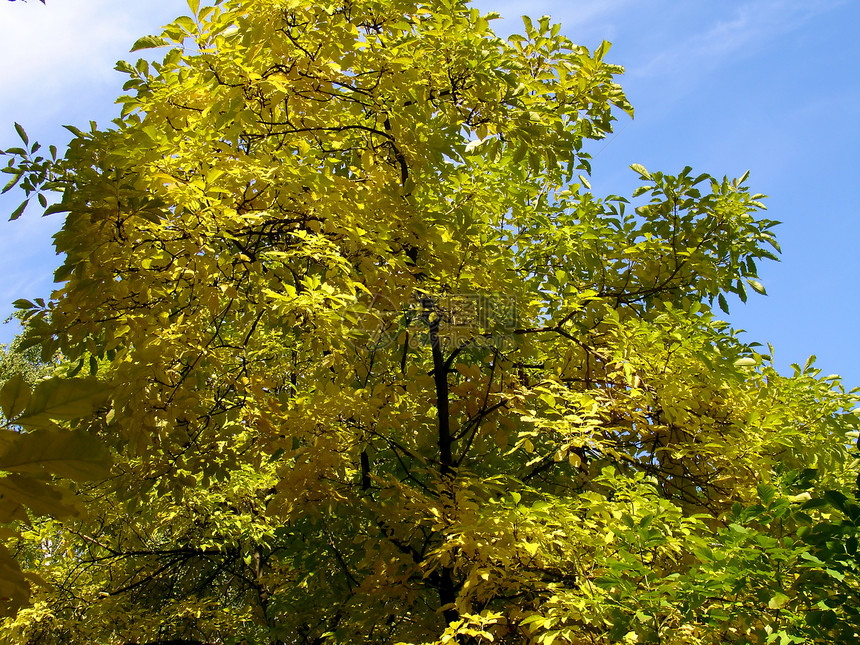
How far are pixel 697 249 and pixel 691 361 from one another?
4.14 ft

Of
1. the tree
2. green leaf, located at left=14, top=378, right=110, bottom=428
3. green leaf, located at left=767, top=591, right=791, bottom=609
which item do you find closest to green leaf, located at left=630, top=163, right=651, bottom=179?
the tree

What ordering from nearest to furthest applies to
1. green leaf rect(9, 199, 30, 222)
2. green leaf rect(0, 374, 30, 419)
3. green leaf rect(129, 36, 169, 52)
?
green leaf rect(0, 374, 30, 419), green leaf rect(9, 199, 30, 222), green leaf rect(129, 36, 169, 52)

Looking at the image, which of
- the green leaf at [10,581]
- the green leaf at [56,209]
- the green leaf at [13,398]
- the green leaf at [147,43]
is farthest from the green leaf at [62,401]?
the green leaf at [147,43]

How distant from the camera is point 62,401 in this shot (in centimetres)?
82

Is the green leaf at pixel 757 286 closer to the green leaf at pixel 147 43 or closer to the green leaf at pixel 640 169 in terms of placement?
the green leaf at pixel 640 169

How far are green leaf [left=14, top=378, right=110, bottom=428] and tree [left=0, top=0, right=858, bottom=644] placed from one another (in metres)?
1.92

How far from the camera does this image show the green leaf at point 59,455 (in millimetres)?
797

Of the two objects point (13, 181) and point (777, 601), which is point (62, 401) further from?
point (13, 181)

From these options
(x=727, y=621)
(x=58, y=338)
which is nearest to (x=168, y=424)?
(x=58, y=338)

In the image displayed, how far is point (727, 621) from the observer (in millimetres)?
2258

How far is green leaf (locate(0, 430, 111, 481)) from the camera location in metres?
0.80

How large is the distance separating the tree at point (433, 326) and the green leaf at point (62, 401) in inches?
75.5

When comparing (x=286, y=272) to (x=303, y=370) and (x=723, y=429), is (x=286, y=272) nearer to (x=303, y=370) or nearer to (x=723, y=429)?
(x=303, y=370)

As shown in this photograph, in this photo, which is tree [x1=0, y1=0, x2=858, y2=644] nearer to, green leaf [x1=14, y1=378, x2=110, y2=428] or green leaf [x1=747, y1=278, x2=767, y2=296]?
green leaf [x1=747, y1=278, x2=767, y2=296]
